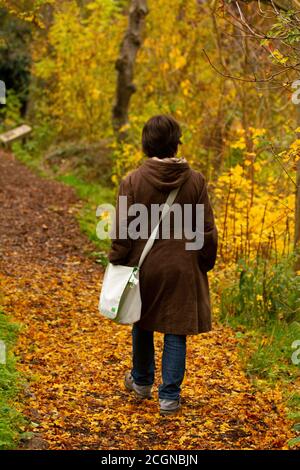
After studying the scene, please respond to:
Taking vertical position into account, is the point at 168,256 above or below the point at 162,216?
below

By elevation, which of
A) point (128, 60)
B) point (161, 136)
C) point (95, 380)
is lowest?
point (95, 380)

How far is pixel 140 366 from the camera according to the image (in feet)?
14.7

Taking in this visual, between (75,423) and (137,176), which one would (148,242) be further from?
(75,423)

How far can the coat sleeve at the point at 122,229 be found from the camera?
4098 millimetres

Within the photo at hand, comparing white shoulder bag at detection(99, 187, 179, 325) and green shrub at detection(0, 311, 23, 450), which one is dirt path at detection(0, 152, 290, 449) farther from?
white shoulder bag at detection(99, 187, 179, 325)

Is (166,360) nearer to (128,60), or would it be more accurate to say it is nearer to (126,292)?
(126,292)

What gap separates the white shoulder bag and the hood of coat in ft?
0.18

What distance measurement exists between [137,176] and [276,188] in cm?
423

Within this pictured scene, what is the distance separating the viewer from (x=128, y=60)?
12.6 m

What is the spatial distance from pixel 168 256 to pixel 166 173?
449 millimetres

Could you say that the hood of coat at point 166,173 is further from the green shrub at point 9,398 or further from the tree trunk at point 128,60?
the tree trunk at point 128,60

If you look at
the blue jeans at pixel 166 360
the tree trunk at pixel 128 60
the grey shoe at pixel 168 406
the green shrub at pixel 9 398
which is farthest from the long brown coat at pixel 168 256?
the tree trunk at pixel 128 60

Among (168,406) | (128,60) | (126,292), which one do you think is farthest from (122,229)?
(128,60)

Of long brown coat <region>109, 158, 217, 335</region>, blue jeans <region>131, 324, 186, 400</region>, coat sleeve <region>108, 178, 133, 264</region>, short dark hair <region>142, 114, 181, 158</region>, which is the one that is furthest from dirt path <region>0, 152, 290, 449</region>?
short dark hair <region>142, 114, 181, 158</region>
